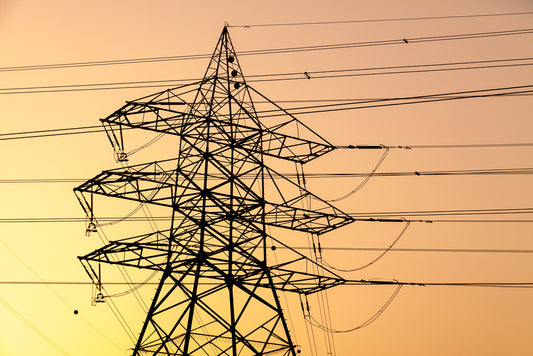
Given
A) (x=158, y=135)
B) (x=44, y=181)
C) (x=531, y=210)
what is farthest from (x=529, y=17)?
(x=44, y=181)

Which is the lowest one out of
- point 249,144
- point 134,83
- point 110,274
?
point 249,144

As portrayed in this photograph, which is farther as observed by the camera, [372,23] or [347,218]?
[372,23]

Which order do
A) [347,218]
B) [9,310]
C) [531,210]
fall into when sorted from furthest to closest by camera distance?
1. [9,310]
2. [531,210]
3. [347,218]

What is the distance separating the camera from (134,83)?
21656 mm

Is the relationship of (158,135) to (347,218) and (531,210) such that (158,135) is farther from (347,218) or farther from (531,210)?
(531,210)

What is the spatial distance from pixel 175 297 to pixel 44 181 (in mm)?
6478

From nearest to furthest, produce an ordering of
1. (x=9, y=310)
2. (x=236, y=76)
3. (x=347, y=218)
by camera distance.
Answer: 1. (x=347, y=218)
2. (x=236, y=76)
3. (x=9, y=310)

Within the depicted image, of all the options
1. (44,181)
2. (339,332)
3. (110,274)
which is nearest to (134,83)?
(44,181)

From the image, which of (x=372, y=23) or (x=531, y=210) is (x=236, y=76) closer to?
(x=372, y=23)

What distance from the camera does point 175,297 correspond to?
70.2ft

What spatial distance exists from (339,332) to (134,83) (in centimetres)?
1206

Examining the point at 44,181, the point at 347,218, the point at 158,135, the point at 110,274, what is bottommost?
the point at 347,218

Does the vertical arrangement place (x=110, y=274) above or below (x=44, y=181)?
below

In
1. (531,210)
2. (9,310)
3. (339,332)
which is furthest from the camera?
(9,310)
